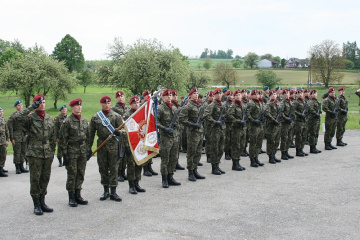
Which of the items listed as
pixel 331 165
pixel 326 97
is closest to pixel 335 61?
pixel 326 97

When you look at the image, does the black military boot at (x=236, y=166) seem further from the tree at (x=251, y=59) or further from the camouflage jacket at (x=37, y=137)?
the tree at (x=251, y=59)

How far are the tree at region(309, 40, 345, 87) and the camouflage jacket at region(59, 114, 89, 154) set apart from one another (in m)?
51.5

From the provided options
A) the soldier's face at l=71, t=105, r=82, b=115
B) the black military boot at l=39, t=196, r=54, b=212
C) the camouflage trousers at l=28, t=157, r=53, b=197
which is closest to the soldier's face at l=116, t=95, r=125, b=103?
the soldier's face at l=71, t=105, r=82, b=115

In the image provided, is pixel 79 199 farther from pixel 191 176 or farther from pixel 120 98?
pixel 191 176

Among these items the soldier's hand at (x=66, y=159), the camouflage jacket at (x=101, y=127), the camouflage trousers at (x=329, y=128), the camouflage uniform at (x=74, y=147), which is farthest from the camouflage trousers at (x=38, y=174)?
the camouflage trousers at (x=329, y=128)

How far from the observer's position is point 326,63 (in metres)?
56.5

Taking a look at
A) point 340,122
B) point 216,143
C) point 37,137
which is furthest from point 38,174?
point 340,122

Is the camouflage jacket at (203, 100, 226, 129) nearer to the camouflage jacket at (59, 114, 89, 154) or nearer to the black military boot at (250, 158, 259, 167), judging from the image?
the black military boot at (250, 158, 259, 167)

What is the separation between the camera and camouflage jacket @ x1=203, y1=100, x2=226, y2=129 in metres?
10.1

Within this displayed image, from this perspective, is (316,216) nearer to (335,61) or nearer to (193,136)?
(193,136)

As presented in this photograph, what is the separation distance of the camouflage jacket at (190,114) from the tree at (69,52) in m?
77.1

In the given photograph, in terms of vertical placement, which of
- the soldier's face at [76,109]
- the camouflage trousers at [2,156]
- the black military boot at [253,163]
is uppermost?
the soldier's face at [76,109]

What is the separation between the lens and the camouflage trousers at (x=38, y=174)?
6969mm

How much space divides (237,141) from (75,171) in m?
4.85
